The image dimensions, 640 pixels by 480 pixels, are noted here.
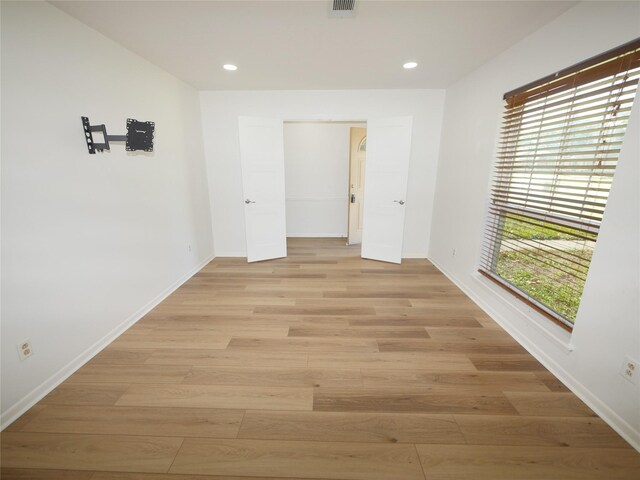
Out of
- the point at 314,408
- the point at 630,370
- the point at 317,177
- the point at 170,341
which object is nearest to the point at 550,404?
the point at 630,370

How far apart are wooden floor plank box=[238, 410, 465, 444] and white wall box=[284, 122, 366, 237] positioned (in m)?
4.15

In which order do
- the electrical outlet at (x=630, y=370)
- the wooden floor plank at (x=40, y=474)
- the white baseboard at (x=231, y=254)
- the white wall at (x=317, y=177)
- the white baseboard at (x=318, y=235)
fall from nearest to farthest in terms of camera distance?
the wooden floor plank at (x=40, y=474)
the electrical outlet at (x=630, y=370)
the white baseboard at (x=231, y=254)
the white wall at (x=317, y=177)
the white baseboard at (x=318, y=235)

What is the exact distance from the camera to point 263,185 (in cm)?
382

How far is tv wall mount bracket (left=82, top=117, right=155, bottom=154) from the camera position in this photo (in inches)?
74.9

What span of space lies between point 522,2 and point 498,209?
1.52 metres

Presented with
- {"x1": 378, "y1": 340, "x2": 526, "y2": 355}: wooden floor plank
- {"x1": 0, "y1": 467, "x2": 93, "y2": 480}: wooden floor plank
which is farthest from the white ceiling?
{"x1": 0, "y1": 467, "x2": 93, "y2": 480}: wooden floor plank

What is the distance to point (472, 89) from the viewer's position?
2875mm

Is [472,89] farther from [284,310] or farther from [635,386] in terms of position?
[284,310]

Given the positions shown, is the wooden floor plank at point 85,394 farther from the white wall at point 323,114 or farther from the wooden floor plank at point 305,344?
the white wall at point 323,114

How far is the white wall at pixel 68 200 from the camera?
146cm

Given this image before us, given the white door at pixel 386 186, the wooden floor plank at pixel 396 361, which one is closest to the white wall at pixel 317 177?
the white door at pixel 386 186

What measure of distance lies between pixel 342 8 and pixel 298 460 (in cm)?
261

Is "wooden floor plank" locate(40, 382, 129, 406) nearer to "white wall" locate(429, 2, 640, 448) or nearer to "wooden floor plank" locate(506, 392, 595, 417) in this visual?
"wooden floor plank" locate(506, 392, 595, 417)

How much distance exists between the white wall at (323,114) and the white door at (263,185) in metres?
0.24
